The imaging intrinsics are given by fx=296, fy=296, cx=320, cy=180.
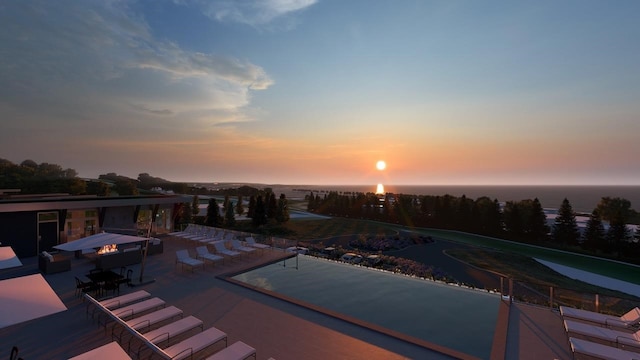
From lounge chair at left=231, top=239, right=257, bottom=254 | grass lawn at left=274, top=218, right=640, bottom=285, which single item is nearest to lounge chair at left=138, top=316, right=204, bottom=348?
lounge chair at left=231, top=239, right=257, bottom=254

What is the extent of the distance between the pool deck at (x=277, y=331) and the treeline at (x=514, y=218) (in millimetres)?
44137

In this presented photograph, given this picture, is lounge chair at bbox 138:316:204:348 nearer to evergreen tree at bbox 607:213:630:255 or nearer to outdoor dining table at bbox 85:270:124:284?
outdoor dining table at bbox 85:270:124:284

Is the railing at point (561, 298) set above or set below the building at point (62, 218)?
below

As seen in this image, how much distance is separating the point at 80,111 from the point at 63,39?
747 cm

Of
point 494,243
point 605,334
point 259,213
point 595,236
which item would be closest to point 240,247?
point 605,334

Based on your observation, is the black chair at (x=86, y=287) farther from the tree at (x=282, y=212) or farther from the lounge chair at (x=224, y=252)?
the tree at (x=282, y=212)

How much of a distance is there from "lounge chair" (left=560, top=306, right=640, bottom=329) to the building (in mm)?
13125

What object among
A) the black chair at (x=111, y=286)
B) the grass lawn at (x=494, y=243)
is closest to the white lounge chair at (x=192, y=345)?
the black chair at (x=111, y=286)

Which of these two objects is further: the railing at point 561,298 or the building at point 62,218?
the building at point 62,218

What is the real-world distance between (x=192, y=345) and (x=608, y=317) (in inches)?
383

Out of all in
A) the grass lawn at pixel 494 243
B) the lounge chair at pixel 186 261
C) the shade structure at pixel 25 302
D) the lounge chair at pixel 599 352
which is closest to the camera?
the shade structure at pixel 25 302

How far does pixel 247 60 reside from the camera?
58.4ft

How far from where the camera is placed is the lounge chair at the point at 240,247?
13959mm

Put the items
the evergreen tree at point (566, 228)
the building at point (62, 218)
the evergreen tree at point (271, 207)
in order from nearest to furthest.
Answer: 1. the building at point (62, 218)
2. the evergreen tree at point (566, 228)
3. the evergreen tree at point (271, 207)
